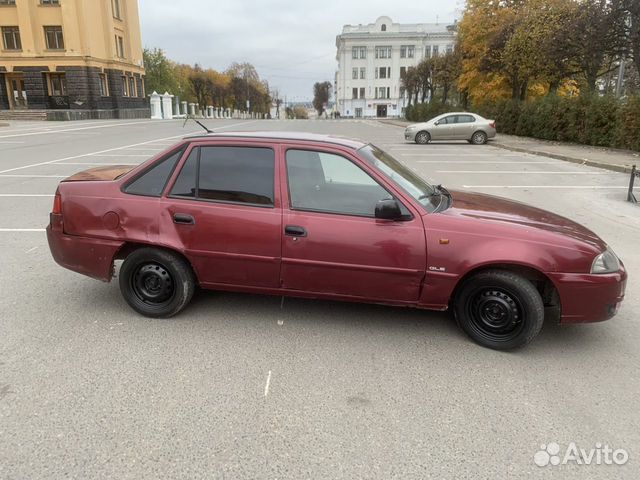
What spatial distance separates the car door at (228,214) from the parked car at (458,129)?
20579 millimetres

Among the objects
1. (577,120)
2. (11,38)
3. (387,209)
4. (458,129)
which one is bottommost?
(458,129)

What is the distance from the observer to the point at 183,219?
13.4ft

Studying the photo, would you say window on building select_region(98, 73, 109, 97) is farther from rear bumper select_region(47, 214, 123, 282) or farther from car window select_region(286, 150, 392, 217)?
car window select_region(286, 150, 392, 217)

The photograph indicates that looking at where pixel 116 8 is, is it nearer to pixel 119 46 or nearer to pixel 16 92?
pixel 119 46

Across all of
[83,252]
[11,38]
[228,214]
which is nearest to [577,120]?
[228,214]

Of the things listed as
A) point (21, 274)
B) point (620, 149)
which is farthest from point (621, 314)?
point (620, 149)

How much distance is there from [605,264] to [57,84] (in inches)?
2182

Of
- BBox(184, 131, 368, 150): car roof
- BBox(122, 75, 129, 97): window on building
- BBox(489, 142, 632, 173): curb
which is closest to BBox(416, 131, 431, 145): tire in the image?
BBox(489, 142, 632, 173): curb

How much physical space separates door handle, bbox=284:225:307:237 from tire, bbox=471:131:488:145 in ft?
69.4

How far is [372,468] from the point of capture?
2.59 meters

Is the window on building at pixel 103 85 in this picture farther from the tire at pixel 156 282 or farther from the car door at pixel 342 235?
the car door at pixel 342 235

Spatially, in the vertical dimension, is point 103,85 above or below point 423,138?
above

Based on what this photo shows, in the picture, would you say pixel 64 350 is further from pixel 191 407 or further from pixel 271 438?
pixel 271 438

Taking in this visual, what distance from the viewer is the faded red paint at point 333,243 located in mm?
3641
